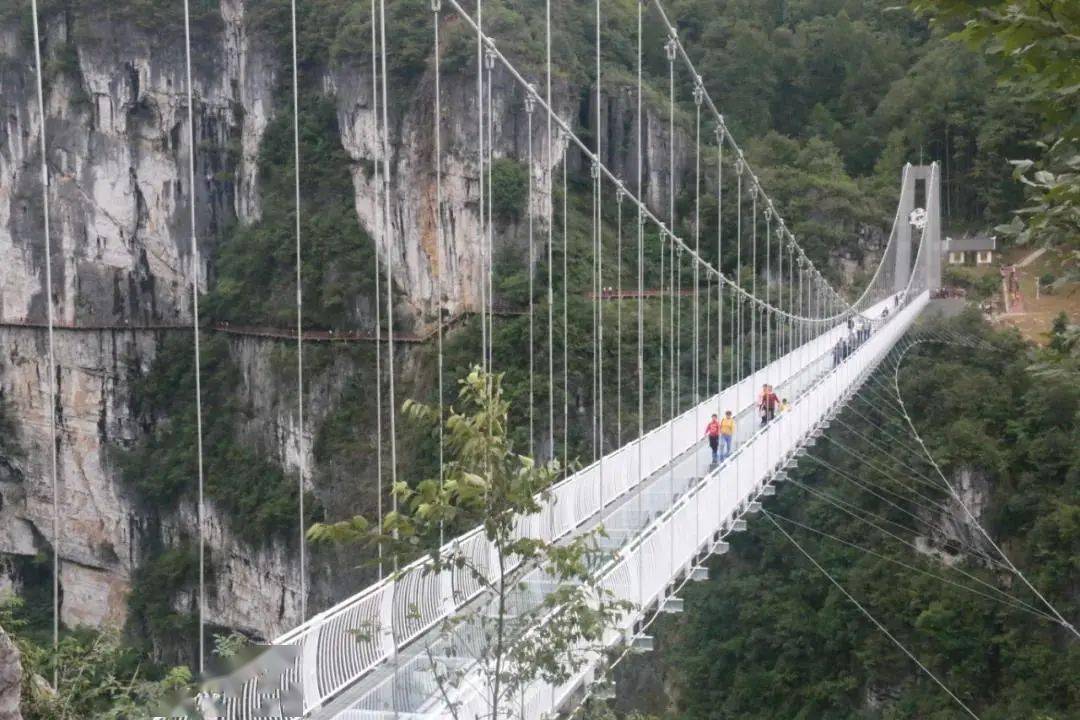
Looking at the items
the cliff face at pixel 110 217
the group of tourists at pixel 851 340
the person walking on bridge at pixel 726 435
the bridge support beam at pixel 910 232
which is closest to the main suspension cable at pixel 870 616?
the group of tourists at pixel 851 340

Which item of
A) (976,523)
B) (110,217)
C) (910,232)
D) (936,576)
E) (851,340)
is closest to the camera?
(936,576)

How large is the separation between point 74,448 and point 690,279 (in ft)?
44.1

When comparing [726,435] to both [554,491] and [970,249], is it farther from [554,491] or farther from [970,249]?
[970,249]

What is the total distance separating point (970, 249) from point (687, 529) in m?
28.4

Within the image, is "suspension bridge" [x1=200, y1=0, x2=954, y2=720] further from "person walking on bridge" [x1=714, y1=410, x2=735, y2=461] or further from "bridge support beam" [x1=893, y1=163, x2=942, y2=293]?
"bridge support beam" [x1=893, y1=163, x2=942, y2=293]

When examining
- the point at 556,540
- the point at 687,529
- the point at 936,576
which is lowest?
the point at 936,576

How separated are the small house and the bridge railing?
20855mm

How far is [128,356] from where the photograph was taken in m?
29.6

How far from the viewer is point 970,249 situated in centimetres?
3388

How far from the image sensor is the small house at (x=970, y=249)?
111ft

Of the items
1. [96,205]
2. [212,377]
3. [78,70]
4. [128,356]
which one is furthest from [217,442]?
[78,70]

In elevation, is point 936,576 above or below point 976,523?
below

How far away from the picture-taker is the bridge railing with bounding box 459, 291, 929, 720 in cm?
456

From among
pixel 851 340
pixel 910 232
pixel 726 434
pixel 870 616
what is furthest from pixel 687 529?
pixel 910 232
